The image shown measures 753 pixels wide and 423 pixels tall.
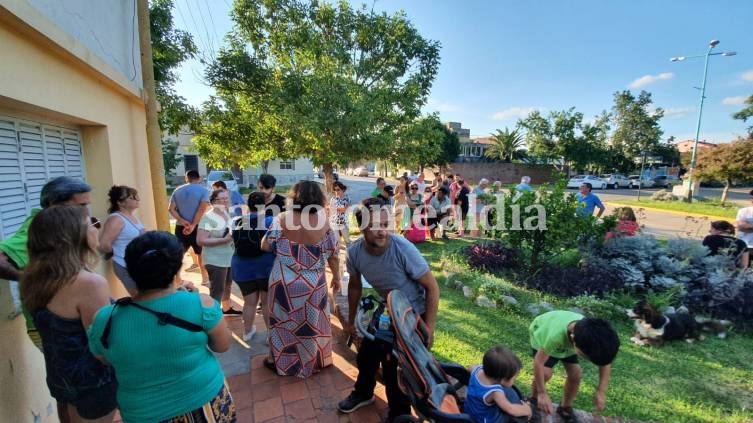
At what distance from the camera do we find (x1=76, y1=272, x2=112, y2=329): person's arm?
4.95 ft

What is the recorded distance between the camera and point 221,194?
3.80 metres

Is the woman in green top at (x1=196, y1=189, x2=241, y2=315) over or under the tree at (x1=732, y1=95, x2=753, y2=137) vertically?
under

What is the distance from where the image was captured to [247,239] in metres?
3.20

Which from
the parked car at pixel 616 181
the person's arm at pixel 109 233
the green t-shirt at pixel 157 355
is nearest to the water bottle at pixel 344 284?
the person's arm at pixel 109 233

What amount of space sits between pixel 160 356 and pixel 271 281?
1432 millimetres

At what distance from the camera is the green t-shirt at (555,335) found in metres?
2.22

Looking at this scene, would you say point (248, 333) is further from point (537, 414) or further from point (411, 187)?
point (411, 187)

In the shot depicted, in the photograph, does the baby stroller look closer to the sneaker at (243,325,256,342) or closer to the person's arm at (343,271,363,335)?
the person's arm at (343,271,363,335)

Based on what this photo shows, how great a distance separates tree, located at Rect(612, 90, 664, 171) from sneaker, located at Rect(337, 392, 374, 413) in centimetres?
3590

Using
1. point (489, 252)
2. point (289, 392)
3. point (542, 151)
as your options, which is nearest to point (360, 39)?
point (489, 252)

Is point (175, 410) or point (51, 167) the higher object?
point (51, 167)

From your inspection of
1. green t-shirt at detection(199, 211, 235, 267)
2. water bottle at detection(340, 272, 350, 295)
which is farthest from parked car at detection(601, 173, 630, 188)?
green t-shirt at detection(199, 211, 235, 267)

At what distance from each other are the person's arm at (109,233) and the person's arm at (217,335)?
195 cm

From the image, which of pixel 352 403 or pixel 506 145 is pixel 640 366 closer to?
pixel 352 403
